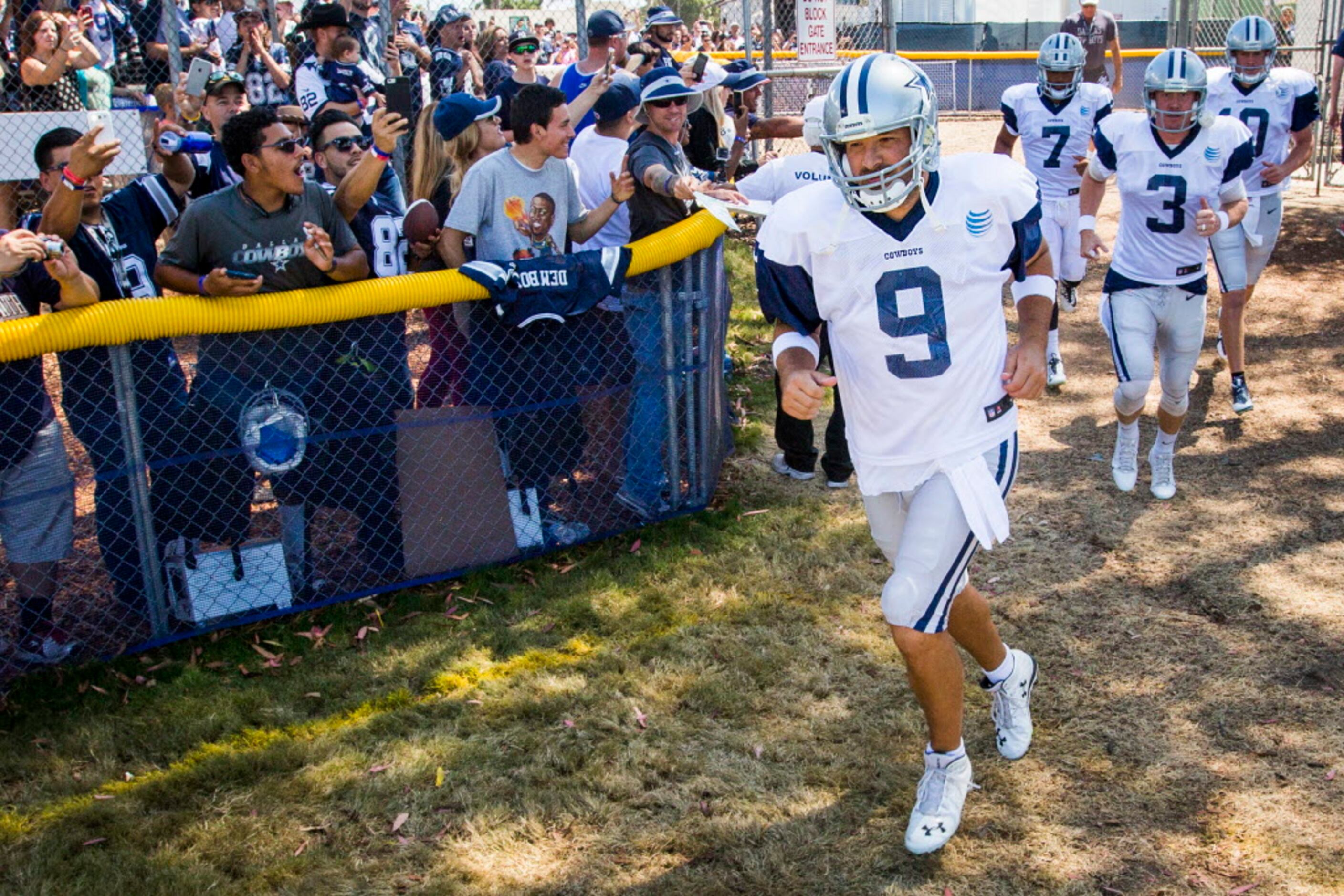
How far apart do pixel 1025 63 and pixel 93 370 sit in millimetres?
23074

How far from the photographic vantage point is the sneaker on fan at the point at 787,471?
6.69 meters

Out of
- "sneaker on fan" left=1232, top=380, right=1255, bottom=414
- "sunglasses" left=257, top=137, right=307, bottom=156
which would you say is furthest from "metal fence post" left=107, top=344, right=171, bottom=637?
"sneaker on fan" left=1232, top=380, right=1255, bottom=414

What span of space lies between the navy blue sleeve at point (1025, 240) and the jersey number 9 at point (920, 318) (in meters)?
0.27

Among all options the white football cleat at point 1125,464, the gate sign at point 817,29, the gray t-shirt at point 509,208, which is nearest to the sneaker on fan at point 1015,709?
the white football cleat at point 1125,464

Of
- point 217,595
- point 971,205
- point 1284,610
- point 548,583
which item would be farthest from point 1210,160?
point 217,595

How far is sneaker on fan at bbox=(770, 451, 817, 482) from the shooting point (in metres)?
6.69

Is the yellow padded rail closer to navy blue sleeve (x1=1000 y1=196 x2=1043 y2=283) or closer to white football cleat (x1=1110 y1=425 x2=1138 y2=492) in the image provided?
navy blue sleeve (x1=1000 y1=196 x2=1043 y2=283)

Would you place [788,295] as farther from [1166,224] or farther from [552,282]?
[1166,224]

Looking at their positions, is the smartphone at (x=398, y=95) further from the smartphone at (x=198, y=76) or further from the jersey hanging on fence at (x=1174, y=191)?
the jersey hanging on fence at (x=1174, y=191)

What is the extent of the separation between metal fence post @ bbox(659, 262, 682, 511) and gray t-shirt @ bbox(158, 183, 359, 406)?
5.05 ft

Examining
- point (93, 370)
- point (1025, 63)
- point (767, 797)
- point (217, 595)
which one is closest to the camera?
point (767, 797)

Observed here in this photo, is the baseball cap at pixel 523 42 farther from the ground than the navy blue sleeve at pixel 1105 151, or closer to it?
farther from the ground

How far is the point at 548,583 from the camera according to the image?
5.54m

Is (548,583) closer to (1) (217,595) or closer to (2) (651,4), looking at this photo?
(1) (217,595)
